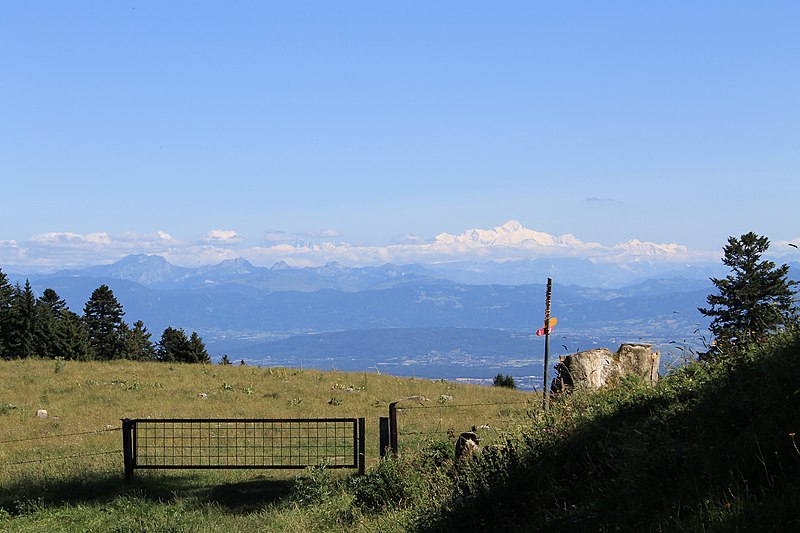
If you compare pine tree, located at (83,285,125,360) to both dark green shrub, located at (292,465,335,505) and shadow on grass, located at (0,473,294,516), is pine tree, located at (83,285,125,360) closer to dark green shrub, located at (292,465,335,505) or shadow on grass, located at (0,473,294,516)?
shadow on grass, located at (0,473,294,516)

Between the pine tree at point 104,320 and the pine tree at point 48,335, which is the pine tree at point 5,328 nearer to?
the pine tree at point 48,335

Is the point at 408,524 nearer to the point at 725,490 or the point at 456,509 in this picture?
the point at 456,509

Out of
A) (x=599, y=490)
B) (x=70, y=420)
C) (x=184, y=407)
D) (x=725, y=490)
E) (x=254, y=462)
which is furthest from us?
(x=184, y=407)

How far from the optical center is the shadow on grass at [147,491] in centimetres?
1429

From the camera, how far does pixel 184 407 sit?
28578 mm

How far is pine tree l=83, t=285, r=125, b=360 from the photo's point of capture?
7225 cm

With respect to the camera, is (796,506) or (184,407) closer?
(796,506)

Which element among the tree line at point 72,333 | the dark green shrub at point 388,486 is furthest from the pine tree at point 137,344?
the dark green shrub at point 388,486

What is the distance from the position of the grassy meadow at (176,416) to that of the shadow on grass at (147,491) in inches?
1.1

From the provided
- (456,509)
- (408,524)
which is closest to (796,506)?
(456,509)

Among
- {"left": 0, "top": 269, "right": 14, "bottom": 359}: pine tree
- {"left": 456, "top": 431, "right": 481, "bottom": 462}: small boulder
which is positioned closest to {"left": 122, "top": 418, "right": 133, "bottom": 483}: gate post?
{"left": 456, "top": 431, "right": 481, "bottom": 462}: small boulder

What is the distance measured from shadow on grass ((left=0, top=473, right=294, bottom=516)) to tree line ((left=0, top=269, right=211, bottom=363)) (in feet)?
120

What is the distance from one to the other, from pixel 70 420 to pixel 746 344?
2339cm

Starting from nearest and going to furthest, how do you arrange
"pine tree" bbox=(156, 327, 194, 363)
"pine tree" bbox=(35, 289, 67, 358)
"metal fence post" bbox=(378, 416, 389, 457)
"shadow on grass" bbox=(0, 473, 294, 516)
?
"shadow on grass" bbox=(0, 473, 294, 516) < "metal fence post" bbox=(378, 416, 389, 457) < "pine tree" bbox=(35, 289, 67, 358) < "pine tree" bbox=(156, 327, 194, 363)
